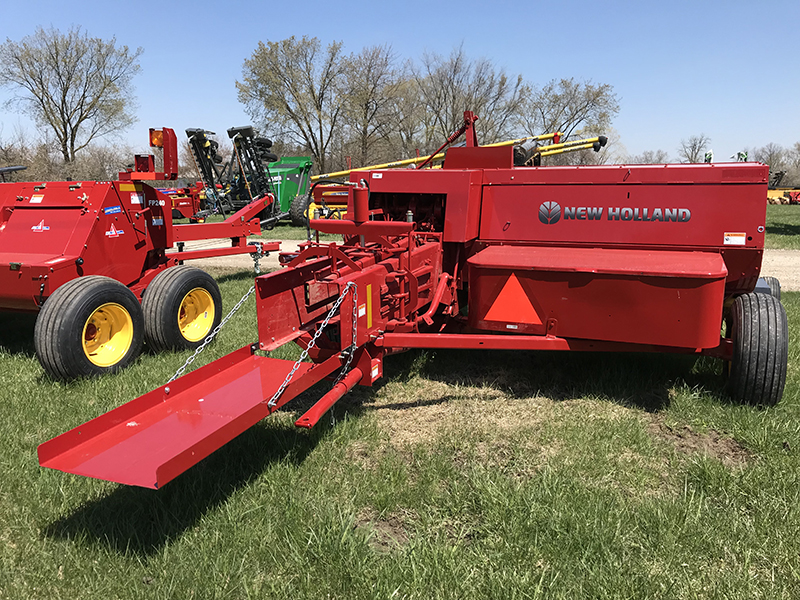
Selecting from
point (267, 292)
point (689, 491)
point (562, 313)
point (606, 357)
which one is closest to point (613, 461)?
point (689, 491)

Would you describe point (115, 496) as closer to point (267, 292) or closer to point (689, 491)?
point (267, 292)

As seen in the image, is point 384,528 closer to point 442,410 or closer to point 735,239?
point 442,410

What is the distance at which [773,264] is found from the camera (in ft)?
37.6

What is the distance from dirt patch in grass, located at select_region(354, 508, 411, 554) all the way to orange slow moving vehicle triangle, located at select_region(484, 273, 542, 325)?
72.2 inches

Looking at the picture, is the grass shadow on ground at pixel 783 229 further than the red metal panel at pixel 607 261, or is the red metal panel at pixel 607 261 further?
the grass shadow on ground at pixel 783 229

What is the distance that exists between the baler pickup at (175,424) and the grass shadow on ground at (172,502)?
1.25 ft

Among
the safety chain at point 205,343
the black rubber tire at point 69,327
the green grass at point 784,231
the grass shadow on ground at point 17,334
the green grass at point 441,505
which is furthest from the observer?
the green grass at point 784,231

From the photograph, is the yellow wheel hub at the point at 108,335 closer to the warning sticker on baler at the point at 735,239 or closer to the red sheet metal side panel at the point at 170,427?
the red sheet metal side panel at the point at 170,427

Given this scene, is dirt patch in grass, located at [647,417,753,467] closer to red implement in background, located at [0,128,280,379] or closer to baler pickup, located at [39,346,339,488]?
baler pickup, located at [39,346,339,488]

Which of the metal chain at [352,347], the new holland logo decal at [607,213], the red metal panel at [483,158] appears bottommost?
the metal chain at [352,347]

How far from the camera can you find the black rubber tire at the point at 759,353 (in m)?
3.99

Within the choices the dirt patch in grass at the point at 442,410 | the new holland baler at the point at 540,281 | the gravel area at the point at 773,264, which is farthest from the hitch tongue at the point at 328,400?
the gravel area at the point at 773,264

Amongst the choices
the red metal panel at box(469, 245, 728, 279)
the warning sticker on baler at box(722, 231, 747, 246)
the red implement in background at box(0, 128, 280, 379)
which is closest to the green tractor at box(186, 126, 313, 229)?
the red implement in background at box(0, 128, 280, 379)

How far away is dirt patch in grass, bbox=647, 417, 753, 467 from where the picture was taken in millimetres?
3590
